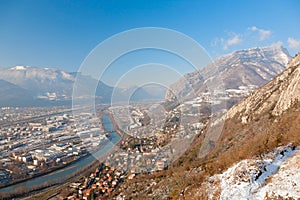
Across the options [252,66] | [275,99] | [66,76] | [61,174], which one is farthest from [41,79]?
[275,99]

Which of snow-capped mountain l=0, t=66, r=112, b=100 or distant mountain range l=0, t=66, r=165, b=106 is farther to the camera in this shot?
snow-capped mountain l=0, t=66, r=112, b=100

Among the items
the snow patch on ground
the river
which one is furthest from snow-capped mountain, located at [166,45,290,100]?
the snow patch on ground

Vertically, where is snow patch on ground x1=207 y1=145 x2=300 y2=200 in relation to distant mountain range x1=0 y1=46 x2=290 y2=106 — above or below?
below

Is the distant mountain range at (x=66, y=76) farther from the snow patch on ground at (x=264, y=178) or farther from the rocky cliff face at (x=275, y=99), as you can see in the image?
the snow patch on ground at (x=264, y=178)

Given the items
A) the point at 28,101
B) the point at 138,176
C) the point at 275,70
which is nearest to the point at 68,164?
the point at 138,176

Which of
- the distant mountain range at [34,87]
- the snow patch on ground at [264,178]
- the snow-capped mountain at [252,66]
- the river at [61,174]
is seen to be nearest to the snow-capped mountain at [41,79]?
the distant mountain range at [34,87]

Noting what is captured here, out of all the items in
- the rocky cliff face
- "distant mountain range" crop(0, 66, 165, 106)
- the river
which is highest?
"distant mountain range" crop(0, 66, 165, 106)

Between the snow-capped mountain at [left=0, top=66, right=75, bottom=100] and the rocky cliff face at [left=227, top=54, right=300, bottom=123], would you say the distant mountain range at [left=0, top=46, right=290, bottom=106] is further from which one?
the rocky cliff face at [left=227, top=54, right=300, bottom=123]

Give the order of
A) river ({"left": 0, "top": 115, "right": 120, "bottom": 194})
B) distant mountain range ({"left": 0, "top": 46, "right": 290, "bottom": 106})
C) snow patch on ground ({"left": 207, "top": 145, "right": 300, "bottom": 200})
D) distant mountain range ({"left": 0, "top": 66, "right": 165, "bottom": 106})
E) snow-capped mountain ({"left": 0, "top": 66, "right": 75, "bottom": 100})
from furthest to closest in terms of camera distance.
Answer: snow-capped mountain ({"left": 0, "top": 66, "right": 75, "bottom": 100}), distant mountain range ({"left": 0, "top": 66, "right": 165, "bottom": 106}), distant mountain range ({"left": 0, "top": 46, "right": 290, "bottom": 106}), river ({"left": 0, "top": 115, "right": 120, "bottom": 194}), snow patch on ground ({"left": 207, "top": 145, "right": 300, "bottom": 200})

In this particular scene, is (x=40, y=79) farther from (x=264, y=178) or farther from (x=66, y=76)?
(x=264, y=178)
